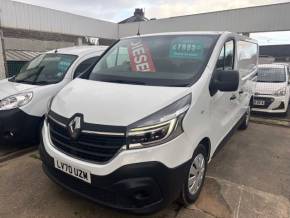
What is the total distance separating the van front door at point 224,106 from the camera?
9.58 feet

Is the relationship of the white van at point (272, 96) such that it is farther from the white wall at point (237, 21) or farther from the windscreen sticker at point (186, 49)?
the white wall at point (237, 21)

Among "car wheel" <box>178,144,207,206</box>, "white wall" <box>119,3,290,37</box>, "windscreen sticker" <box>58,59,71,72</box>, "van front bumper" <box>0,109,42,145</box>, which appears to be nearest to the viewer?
"car wheel" <box>178,144,207,206</box>

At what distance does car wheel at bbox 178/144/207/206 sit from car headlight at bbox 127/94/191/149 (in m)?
0.44

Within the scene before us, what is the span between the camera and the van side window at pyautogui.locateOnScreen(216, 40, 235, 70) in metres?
3.07

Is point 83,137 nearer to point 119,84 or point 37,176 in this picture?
point 119,84

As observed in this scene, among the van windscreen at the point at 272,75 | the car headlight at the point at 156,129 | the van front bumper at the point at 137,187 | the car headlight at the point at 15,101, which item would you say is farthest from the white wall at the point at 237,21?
the van front bumper at the point at 137,187

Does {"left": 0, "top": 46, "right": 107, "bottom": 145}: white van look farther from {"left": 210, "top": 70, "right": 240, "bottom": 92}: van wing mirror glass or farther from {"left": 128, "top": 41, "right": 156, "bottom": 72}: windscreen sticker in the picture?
{"left": 210, "top": 70, "right": 240, "bottom": 92}: van wing mirror glass

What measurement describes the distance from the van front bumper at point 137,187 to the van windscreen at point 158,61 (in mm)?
931

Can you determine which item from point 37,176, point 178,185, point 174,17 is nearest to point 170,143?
point 178,185

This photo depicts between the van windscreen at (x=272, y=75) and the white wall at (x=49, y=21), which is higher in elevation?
the white wall at (x=49, y=21)

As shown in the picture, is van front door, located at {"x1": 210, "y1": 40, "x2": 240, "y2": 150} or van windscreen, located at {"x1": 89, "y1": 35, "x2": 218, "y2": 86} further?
van front door, located at {"x1": 210, "y1": 40, "x2": 240, "y2": 150}

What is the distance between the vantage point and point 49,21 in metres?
14.0

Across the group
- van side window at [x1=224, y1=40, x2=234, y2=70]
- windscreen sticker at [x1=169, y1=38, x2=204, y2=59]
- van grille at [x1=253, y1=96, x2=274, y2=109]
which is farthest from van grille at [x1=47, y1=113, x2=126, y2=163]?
van grille at [x1=253, y1=96, x2=274, y2=109]

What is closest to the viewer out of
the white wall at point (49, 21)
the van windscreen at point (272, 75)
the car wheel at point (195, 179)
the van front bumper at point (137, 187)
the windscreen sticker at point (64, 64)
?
the van front bumper at point (137, 187)
